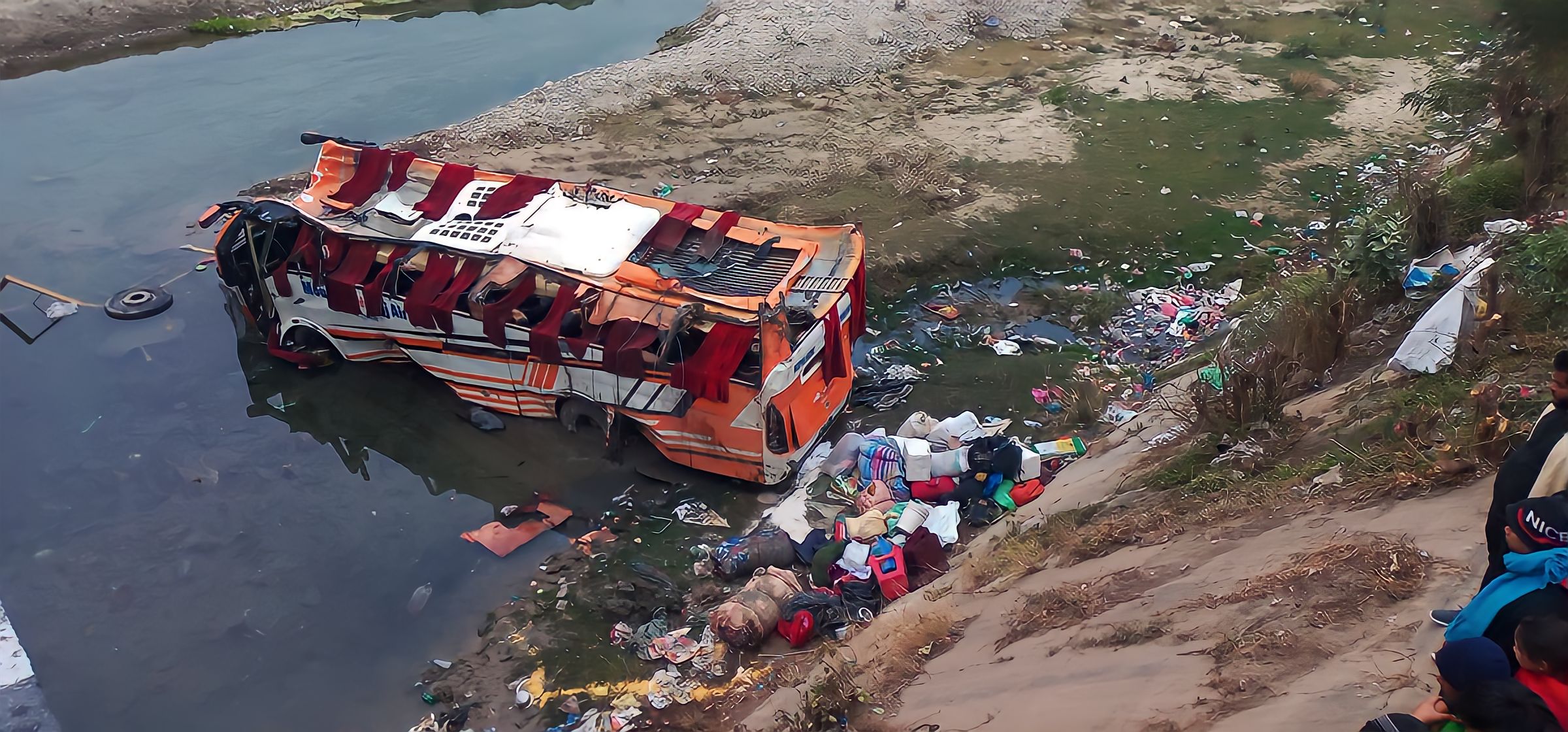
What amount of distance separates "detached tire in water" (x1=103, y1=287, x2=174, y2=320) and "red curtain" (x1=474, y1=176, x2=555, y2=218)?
4.73 meters

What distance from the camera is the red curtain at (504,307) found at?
8.98 m

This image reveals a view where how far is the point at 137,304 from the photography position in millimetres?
11750

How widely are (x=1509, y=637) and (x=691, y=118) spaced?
13.8 m

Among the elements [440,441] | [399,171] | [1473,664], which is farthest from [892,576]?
[399,171]

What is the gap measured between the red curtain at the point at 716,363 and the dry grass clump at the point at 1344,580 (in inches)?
159

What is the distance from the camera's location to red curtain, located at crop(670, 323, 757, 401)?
324 inches

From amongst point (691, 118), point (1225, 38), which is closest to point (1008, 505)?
point (691, 118)

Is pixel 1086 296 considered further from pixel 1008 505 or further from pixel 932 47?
pixel 932 47

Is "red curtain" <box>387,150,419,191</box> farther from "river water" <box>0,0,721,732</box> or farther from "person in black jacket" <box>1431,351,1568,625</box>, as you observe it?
"person in black jacket" <box>1431,351,1568,625</box>

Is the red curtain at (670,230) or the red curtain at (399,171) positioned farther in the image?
the red curtain at (399,171)

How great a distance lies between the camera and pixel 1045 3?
2114 cm

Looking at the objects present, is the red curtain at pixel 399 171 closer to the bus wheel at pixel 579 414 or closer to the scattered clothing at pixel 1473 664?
the bus wheel at pixel 579 414

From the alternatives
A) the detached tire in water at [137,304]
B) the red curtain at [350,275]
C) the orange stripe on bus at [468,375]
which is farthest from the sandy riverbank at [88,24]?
the orange stripe on bus at [468,375]

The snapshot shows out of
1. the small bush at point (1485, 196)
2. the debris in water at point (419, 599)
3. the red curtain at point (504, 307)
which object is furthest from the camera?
the small bush at point (1485, 196)
